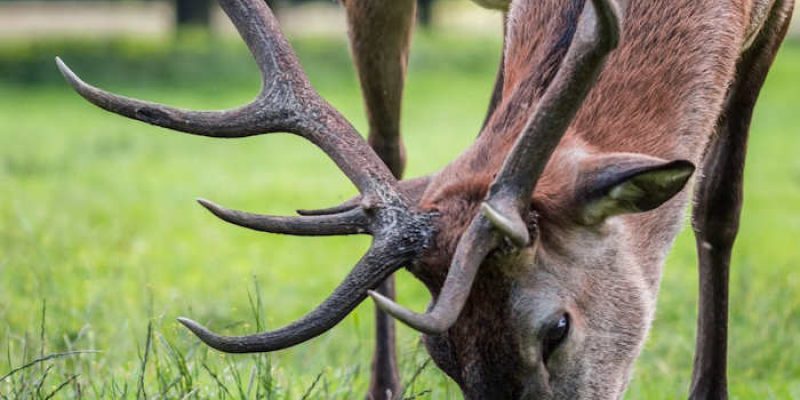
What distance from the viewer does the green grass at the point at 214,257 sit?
4.88m

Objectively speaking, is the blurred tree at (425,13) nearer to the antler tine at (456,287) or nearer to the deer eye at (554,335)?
the deer eye at (554,335)

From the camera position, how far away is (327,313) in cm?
351

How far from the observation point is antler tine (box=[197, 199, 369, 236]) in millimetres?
3572

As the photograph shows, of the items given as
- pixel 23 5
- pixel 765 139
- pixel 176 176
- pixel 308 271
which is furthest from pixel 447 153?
pixel 23 5

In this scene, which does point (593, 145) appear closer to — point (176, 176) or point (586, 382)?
point (586, 382)

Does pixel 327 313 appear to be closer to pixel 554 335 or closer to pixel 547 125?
pixel 554 335

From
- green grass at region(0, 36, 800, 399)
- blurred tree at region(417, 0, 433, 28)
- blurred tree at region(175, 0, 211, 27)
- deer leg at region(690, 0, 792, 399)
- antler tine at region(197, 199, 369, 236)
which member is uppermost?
antler tine at region(197, 199, 369, 236)

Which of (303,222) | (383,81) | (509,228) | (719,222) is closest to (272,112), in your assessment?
(303,222)

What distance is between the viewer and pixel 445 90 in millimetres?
21016

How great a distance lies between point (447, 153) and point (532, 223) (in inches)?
434

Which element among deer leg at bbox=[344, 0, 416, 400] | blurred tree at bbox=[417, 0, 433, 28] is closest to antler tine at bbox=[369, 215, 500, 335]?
deer leg at bbox=[344, 0, 416, 400]

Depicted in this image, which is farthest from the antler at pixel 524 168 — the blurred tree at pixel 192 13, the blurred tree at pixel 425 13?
the blurred tree at pixel 425 13

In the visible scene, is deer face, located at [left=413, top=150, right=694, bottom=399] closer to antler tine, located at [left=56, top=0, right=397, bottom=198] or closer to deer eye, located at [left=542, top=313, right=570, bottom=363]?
deer eye, located at [left=542, top=313, right=570, bottom=363]

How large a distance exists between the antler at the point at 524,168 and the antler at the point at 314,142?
23 cm
